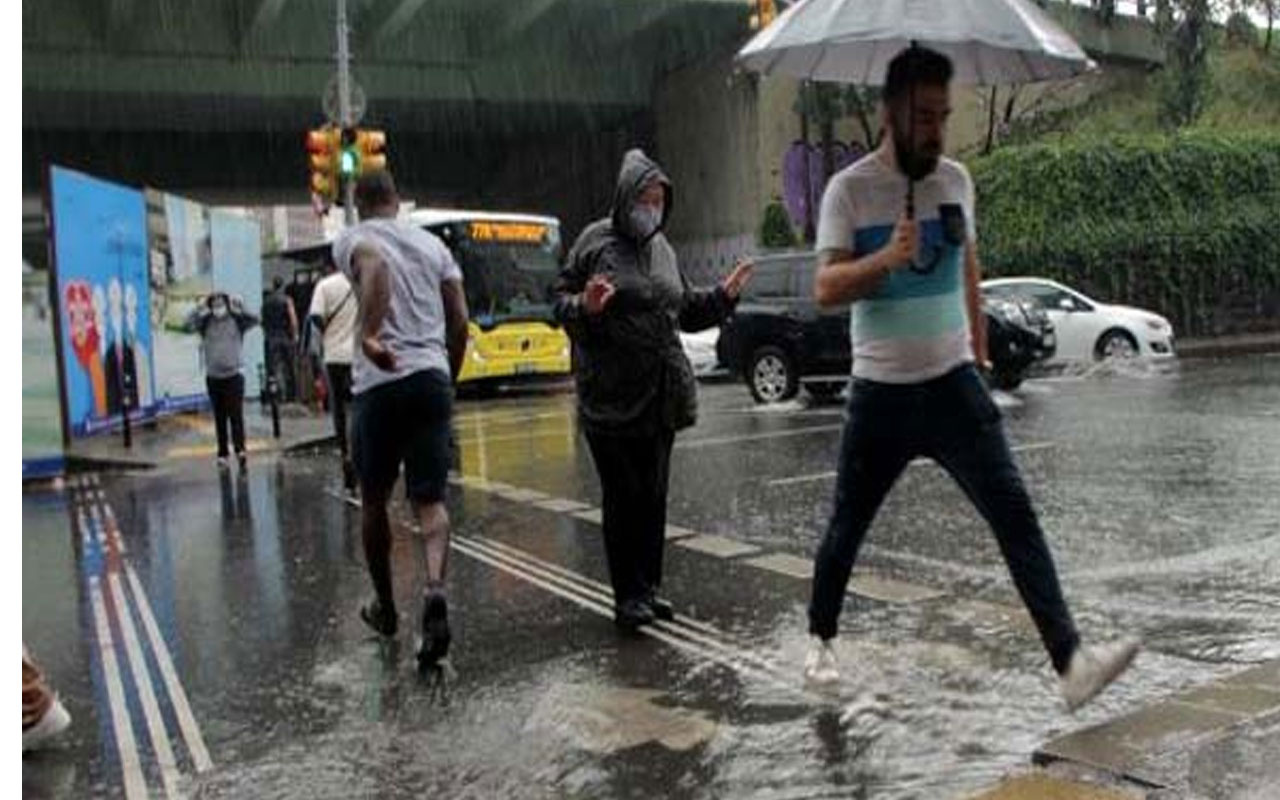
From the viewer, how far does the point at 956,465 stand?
4.78 m

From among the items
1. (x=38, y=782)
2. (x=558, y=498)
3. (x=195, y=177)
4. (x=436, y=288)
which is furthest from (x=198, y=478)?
(x=195, y=177)

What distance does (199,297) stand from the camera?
65.9 ft

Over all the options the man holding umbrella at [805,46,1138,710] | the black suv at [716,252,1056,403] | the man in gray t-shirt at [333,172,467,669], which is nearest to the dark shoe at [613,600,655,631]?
the man in gray t-shirt at [333,172,467,669]

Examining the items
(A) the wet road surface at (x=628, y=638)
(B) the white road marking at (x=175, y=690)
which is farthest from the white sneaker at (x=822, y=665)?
(B) the white road marking at (x=175, y=690)

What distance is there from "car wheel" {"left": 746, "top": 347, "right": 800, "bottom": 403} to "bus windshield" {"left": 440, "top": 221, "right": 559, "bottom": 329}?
23.2ft

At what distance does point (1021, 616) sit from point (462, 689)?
2291 millimetres

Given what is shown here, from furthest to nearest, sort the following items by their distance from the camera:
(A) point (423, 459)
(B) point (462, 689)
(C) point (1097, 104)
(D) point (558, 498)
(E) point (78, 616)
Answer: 1. (C) point (1097, 104)
2. (D) point (558, 498)
3. (E) point (78, 616)
4. (A) point (423, 459)
5. (B) point (462, 689)

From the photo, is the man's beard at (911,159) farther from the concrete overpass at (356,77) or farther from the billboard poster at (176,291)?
the concrete overpass at (356,77)

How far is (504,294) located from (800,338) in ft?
28.0

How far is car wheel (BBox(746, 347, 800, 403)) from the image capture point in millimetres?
17484

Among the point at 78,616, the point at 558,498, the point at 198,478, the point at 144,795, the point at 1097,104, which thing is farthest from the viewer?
the point at 1097,104

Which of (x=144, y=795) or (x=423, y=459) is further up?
(x=423, y=459)

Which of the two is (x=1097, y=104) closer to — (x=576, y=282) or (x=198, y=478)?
(x=198, y=478)

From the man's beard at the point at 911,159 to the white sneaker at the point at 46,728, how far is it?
3.33 metres
